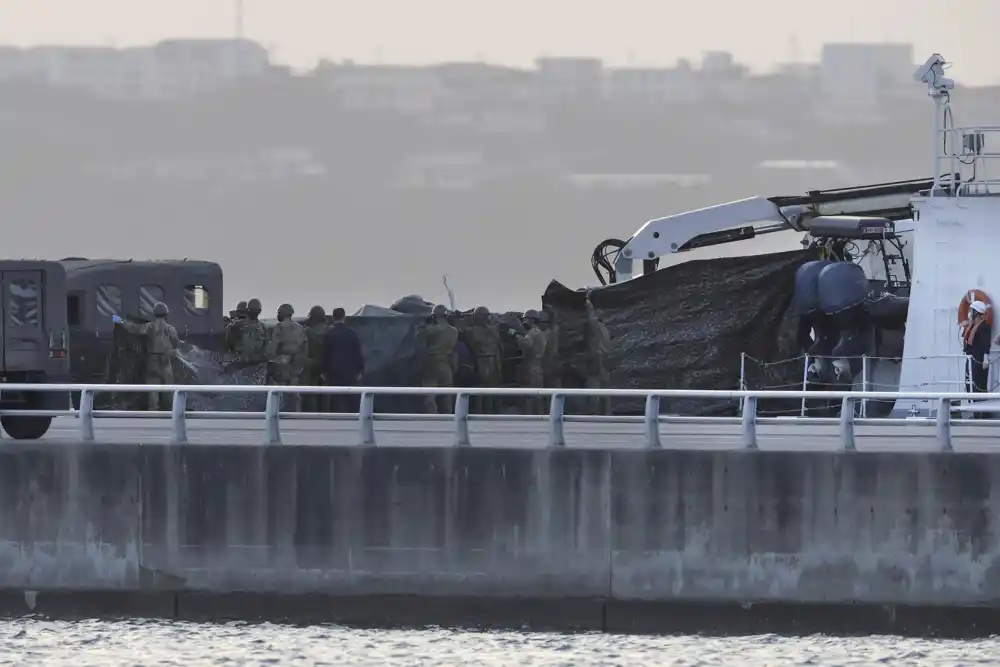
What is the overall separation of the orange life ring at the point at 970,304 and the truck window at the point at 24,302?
11374 mm

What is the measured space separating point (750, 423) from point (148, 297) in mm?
23340

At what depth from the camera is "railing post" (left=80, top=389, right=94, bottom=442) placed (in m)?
21.7

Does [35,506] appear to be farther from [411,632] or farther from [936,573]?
[936,573]

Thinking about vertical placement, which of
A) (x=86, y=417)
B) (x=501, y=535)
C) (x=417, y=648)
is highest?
(x=86, y=417)

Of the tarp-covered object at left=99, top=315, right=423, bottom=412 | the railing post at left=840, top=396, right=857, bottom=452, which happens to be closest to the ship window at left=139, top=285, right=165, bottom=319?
the tarp-covered object at left=99, top=315, right=423, bottom=412

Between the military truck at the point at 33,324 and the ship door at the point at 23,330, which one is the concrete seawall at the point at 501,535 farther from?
the ship door at the point at 23,330

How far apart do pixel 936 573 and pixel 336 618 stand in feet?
18.3

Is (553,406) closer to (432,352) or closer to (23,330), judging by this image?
(432,352)

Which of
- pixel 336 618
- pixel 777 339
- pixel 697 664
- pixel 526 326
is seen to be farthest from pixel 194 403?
pixel 697 664

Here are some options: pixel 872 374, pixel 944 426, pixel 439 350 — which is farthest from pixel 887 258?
pixel 944 426

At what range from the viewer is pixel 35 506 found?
21797 millimetres

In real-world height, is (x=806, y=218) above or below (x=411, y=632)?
above

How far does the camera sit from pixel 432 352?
30344 millimetres

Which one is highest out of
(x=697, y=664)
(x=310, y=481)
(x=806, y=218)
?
(x=806, y=218)
